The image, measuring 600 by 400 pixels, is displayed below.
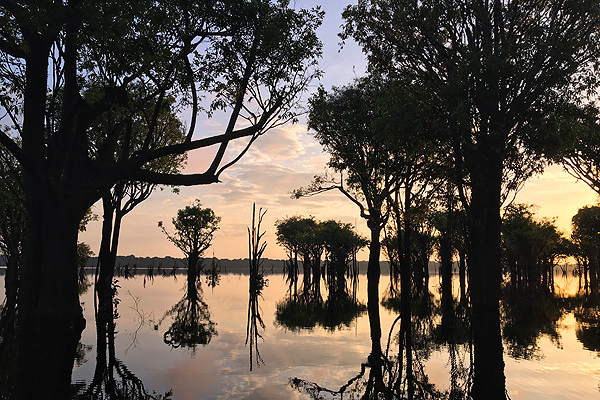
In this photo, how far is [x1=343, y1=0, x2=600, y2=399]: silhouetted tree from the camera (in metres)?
14.2

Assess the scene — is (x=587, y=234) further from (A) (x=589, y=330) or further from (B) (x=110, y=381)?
(B) (x=110, y=381)

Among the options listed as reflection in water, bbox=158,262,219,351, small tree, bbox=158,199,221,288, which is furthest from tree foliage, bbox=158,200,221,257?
reflection in water, bbox=158,262,219,351

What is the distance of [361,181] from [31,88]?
21.8 m

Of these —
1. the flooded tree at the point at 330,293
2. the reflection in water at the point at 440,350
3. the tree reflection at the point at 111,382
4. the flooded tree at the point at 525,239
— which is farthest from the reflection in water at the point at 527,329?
the flooded tree at the point at 525,239

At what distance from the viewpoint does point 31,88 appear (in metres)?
15.2

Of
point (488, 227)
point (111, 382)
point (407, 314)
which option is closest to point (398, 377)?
point (111, 382)

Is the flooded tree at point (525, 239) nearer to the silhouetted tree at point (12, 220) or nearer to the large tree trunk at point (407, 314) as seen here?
the large tree trunk at point (407, 314)

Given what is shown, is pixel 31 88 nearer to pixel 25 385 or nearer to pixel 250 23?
pixel 250 23

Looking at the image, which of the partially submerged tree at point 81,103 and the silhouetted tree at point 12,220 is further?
the silhouetted tree at point 12,220

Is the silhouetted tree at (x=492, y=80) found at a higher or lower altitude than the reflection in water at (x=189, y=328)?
higher

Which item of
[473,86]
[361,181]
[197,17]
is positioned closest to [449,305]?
[361,181]

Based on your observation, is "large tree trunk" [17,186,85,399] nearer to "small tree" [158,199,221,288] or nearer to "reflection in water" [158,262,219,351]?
"reflection in water" [158,262,219,351]

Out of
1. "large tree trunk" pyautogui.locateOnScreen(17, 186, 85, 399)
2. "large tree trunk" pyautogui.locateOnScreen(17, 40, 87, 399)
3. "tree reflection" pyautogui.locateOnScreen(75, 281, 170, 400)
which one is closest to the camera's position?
"tree reflection" pyautogui.locateOnScreen(75, 281, 170, 400)

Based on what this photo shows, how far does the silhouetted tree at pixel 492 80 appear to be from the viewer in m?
14.2
